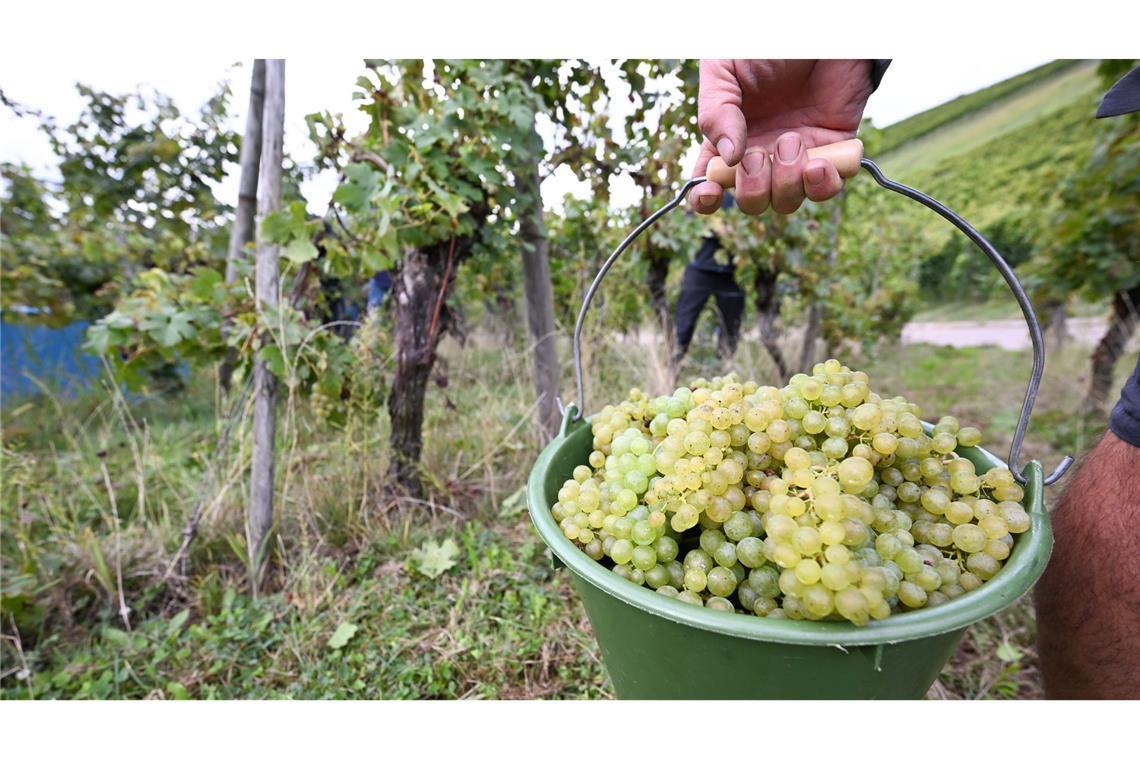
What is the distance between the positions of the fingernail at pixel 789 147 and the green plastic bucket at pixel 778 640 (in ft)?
1.93

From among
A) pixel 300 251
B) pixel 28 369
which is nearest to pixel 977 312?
pixel 300 251

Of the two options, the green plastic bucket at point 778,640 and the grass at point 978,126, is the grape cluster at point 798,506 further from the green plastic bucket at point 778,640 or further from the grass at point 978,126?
the grass at point 978,126

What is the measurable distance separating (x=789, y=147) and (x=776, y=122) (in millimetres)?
466

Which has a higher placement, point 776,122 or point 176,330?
point 776,122

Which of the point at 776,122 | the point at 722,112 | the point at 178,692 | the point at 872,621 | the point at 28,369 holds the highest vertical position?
the point at 776,122

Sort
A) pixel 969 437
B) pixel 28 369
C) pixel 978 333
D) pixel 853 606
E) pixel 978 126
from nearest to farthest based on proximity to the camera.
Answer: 1. pixel 853 606
2. pixel 969 437
3. pixel 28 369
4. pixel 978 333
5. pixel 978 126

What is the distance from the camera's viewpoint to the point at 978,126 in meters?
31.6

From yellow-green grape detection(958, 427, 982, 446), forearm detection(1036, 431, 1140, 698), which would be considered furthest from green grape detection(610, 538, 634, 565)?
forearm detection(1036, 431, 1140, 698)

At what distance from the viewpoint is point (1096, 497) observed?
1.00 m

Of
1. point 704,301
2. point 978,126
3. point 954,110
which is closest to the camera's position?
point 704,301

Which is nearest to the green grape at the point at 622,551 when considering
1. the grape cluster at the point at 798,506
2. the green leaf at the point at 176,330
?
the grape cluster at the point at 798,506

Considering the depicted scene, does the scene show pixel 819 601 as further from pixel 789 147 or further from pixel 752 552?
pixel 789 147

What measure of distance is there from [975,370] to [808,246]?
11.9 ft

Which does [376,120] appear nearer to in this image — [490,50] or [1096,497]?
[490,50]
